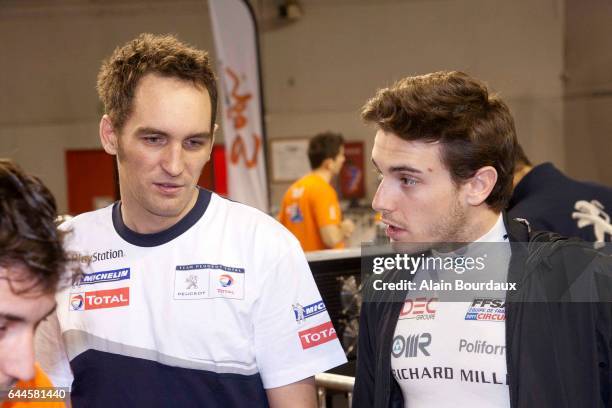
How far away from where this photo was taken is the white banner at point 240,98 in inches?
222

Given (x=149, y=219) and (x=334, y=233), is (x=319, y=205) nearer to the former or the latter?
(x=334, y=233)

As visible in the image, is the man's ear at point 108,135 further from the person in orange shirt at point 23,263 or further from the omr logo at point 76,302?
the person in orange shirt at point 23,263

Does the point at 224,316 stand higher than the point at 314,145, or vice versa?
the point at 314,145

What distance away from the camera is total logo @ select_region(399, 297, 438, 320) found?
1.66 m

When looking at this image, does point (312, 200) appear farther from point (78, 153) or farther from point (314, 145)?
point (78, 153)

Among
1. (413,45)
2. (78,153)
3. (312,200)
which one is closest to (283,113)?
(413,45)

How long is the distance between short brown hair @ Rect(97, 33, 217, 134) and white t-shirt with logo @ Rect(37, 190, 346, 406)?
0.89 ft

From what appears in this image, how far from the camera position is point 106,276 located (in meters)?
1.60

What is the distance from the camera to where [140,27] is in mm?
9766

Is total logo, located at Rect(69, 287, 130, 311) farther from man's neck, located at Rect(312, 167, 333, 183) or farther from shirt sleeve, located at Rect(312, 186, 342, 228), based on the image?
man's neck, located at Rect(312, 167, 333, 183)

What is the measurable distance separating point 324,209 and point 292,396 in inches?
140

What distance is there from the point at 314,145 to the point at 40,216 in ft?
14.5

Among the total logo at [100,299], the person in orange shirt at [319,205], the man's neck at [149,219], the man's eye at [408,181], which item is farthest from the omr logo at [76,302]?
the person in orange shirt at [319,205]

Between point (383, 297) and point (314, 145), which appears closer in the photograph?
point (383, 297)
